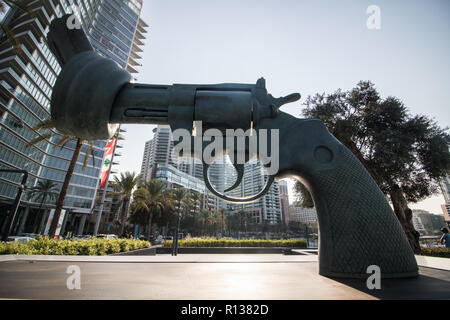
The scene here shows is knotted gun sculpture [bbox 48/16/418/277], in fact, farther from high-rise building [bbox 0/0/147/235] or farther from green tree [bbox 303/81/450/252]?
high-rise building [bbox 0/0/147/235]

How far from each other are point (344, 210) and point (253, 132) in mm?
730

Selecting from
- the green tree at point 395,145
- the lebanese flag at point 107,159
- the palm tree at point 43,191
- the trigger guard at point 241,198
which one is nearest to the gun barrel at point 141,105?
the trigger guard at point 241,198

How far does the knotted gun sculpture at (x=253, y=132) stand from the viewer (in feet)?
3.94

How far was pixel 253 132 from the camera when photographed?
1.46m

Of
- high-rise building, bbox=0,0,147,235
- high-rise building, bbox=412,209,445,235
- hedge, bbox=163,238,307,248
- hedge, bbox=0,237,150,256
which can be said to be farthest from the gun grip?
high-rise building, bbox=412,209,445,235

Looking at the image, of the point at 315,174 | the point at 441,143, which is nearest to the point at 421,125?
the point at 441,143

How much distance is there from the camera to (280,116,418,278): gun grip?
3.81 ft

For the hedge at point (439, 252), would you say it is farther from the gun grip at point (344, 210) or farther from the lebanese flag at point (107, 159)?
the lebanese flag at point (107, 159)

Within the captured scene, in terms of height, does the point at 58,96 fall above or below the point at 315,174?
above

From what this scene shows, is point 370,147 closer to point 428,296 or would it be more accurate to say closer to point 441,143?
point 441,143

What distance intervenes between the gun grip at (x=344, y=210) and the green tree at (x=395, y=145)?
712cm
